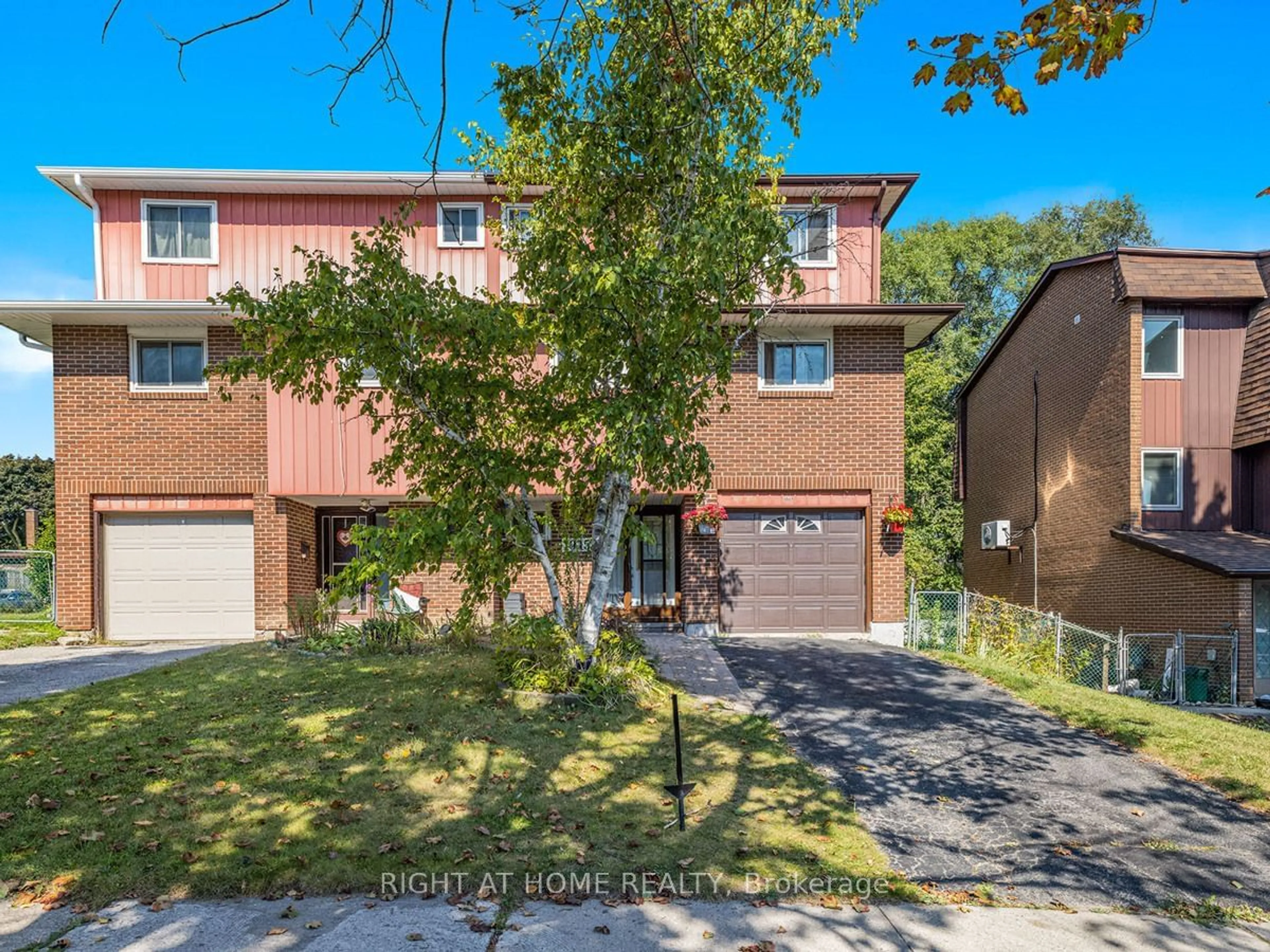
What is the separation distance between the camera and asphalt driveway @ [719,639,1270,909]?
515 cm

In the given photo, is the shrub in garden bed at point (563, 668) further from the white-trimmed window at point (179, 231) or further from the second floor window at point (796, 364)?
the white-trimmed window at point (179, 231)

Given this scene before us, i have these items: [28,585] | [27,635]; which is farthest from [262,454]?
[28,585]

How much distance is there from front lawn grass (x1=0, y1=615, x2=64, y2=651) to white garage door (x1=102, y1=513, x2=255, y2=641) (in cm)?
85

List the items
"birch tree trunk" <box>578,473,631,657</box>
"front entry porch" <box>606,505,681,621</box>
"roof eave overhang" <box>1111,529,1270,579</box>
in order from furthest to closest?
"front entry porch" <box>606,505,681,621</box>, "roof eave overhang" <box>1111,529,1270,579</box>, "birch tree trunk" <box>578,473,631,657</box>

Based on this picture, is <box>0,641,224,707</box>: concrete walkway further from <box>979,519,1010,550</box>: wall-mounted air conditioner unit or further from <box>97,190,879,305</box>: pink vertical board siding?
<box>979,519,1010,550</box>: wall-mounted air conditioner unit

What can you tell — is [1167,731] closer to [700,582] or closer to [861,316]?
[700,582]

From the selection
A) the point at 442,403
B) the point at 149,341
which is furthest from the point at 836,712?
the point at 149,341

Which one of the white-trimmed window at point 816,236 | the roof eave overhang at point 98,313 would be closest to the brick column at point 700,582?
the white-trimmed window at point 816,236

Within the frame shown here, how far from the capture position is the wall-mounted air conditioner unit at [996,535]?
19828 millimetres

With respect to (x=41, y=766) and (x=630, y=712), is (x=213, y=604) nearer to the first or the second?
(x=41, y=766)

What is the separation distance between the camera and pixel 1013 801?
253 inches

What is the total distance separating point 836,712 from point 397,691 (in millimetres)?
4709

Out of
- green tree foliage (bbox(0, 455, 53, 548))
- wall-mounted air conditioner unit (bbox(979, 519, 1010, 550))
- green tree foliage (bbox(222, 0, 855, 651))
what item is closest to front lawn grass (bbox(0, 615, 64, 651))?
green tree foliage (bbox(222, 0, 855, 651))

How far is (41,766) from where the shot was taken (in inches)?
239
